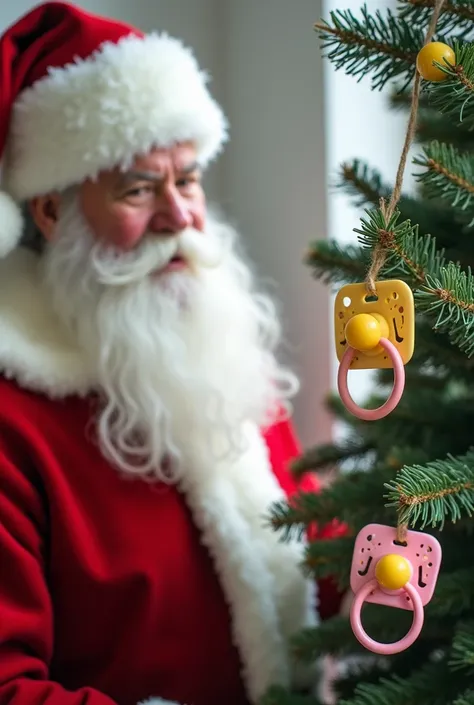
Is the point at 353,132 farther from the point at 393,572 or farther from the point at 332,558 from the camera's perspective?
the point at 393,572

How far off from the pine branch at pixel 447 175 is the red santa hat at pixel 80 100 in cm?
50

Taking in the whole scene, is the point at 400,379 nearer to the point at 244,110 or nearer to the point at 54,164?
the point at 54,164

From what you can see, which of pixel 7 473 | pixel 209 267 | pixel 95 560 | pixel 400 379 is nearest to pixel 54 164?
pixel 209 267

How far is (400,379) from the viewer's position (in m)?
0.45

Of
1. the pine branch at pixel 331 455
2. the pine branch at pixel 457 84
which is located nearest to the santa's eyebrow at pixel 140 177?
the pine branch at pixel 331 455

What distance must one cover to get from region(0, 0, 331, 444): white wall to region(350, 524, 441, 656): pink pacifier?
0.81m

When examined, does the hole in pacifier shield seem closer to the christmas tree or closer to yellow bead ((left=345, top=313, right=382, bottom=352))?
the christmas tree

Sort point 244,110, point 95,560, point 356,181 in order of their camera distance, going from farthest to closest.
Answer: point 244,110 → point 95,560 → point 356,181

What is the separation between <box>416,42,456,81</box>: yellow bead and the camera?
1.58 feet

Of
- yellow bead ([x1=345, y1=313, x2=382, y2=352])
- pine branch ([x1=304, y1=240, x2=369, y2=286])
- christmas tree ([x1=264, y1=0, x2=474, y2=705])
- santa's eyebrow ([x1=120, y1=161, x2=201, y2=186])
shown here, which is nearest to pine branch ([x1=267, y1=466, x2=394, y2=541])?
christmas tree ([x1=264, y1=0, x2=474, y2=705])

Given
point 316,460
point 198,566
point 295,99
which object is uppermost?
point 295,99

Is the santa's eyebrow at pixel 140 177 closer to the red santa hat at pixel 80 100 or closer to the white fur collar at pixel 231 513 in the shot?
the red santa hat at pixel 80 100

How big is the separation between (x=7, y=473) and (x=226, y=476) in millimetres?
306

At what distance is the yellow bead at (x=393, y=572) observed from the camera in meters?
0.46
